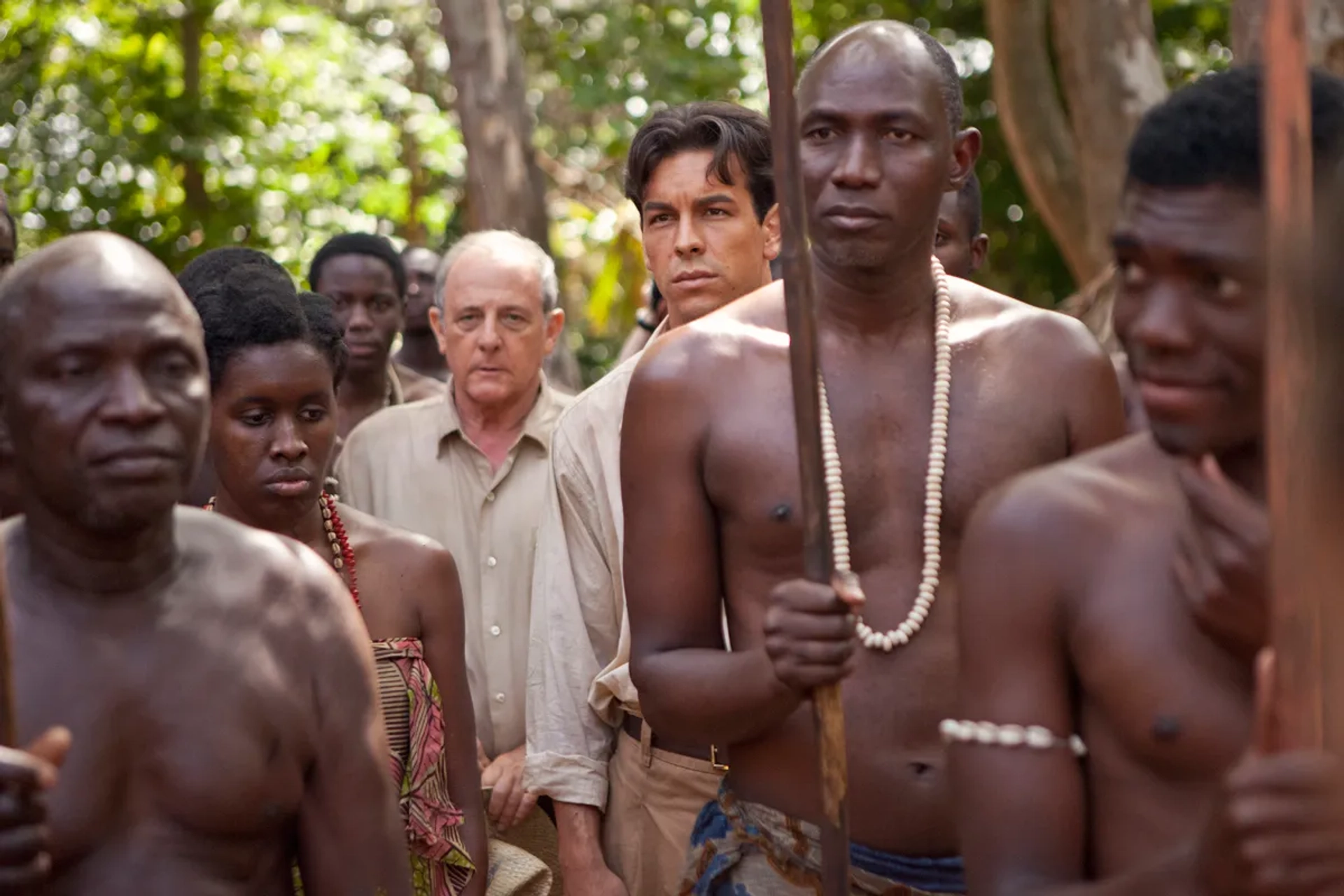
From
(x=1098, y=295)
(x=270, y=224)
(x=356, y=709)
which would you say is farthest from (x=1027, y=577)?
(x=270, y=224)

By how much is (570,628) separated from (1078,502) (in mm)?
2544

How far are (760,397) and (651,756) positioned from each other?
1340mm

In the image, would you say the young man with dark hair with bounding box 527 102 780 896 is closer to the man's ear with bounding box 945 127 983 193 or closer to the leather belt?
the leather belt

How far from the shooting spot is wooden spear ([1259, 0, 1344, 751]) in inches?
100.0

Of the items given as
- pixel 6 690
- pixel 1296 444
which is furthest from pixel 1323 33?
pixel 6 690

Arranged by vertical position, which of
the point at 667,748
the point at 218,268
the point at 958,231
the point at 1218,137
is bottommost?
the point at 667,748

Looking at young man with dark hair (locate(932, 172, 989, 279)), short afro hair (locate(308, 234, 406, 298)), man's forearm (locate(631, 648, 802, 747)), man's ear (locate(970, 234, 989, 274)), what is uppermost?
young man with dark hair (locate(932, 172, 989, 279))

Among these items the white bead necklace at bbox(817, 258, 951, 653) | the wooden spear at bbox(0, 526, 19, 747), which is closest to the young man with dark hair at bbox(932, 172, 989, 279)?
the white bead necklace at bbox(817, 258, 951, 653)

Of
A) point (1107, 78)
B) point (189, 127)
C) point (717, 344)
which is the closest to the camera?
point (717, 344)

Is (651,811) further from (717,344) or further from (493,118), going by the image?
(493,118)

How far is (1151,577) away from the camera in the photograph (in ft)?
10.3

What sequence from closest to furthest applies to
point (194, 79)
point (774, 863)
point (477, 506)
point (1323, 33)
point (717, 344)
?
point (774, 863)
point (717, 344)
point (477, 506)
point (1323, 33)
point (194, 79)

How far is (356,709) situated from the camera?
3.66 meters

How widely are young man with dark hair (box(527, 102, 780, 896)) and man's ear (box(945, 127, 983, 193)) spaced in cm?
95
